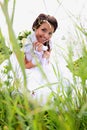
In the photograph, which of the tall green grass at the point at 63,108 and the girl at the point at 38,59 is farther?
the girl at the point at 38,59

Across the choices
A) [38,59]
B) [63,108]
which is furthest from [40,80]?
[38,59]

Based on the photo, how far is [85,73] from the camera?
0.49m

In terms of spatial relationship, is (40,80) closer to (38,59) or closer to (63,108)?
(63,108)

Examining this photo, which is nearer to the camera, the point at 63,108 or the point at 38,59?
the point at 63,108

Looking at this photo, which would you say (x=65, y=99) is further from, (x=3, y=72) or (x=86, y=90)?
(x=3, y=72)

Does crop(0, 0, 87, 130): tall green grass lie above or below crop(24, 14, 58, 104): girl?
below

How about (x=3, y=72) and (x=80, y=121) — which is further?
(x=3, y=72)

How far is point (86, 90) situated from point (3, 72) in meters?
0.41

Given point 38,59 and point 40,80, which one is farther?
point 38,59

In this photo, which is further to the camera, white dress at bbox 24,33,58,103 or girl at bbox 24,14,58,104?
girl at bbox 24,14,58,104

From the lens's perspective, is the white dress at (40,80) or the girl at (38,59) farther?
the girl at (38,59)

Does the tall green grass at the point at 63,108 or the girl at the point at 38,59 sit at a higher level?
the girl at the point at 38,59

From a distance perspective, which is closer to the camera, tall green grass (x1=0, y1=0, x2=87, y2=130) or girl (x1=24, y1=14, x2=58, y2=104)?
tall green grass (x1=0, y1=0, x2=87, y2=130)

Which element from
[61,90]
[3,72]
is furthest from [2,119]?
[3,72]
